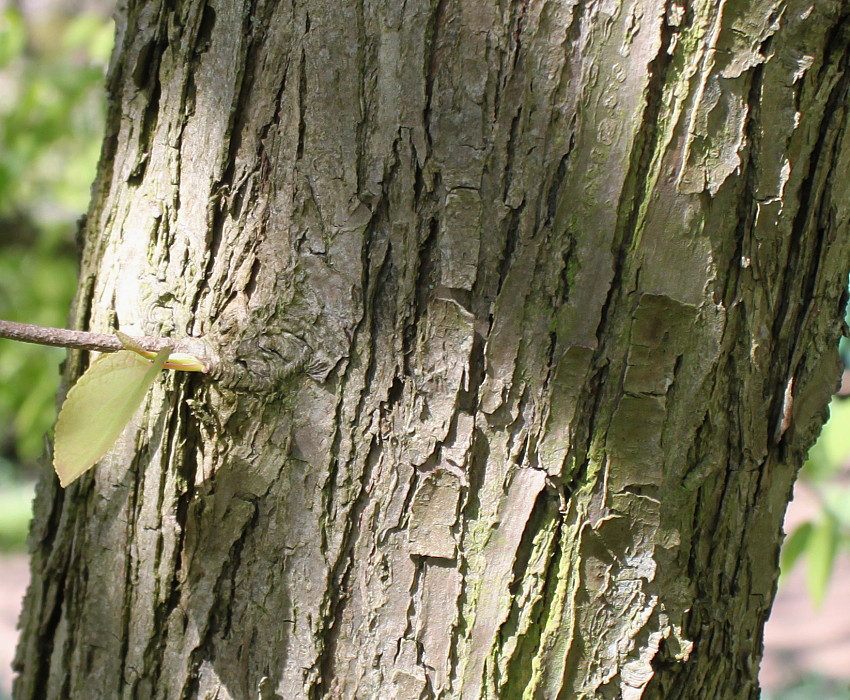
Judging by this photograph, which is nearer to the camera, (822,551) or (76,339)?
(76,339)

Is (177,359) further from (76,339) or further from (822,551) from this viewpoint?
(822,551)

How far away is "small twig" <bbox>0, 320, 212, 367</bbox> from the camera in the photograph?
729 millimetres

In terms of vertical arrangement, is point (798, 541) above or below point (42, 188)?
below

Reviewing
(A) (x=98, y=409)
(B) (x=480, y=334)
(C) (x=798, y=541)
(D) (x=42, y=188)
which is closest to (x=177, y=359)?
(A) (x=98, y=409)

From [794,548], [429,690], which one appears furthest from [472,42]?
[794,548]

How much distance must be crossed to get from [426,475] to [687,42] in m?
0.44

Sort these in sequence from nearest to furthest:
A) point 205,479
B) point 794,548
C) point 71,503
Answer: point 205,479, point 71,503, point 794,548

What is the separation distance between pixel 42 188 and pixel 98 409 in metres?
2.41

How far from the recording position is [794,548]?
1.62 metres

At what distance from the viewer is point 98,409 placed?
740 mm

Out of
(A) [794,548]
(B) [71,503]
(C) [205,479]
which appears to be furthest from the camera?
(A) [794,548]

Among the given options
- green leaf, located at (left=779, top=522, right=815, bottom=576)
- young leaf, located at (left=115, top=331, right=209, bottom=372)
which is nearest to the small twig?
young leaf, located at (left=115, top=331, right=209, bottom=372)

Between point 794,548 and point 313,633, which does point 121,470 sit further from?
point 794,548

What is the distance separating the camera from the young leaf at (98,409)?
0.73m
